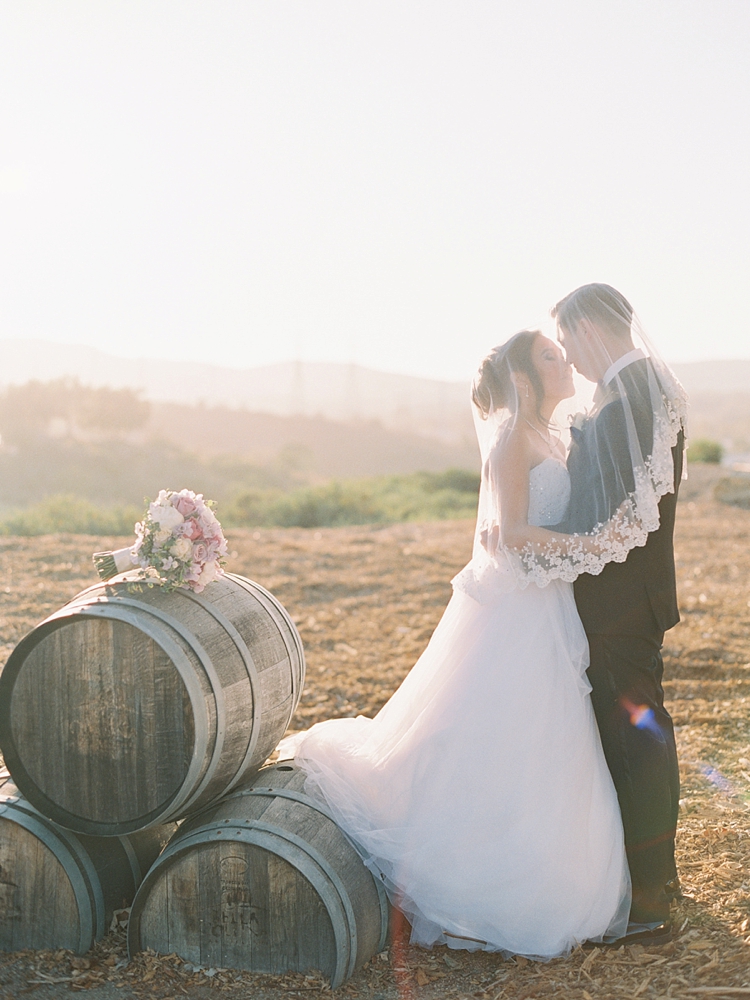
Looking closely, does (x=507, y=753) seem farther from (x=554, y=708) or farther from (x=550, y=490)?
(x=550, y=490)

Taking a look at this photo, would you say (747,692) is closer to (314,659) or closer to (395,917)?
(314,659)

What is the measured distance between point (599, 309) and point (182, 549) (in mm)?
1996

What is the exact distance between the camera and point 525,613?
3.89 metres

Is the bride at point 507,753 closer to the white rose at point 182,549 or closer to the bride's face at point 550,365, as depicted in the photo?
the bride's face at point 550,365

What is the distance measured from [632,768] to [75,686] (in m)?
2.31

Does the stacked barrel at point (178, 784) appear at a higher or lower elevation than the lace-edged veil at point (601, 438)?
lower

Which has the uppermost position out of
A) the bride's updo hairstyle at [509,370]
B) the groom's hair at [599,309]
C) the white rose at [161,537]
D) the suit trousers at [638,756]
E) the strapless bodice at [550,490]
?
the groom's hair at [599,309]

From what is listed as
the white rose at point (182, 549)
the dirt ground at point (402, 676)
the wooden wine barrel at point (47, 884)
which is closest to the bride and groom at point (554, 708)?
the dirt ground at point (402, 676)

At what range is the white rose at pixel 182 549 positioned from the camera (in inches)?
143

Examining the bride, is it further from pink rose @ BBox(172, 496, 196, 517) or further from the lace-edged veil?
pink rose @ BBox(172, 496, 196, 517)

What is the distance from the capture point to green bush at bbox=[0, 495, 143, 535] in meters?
17.8

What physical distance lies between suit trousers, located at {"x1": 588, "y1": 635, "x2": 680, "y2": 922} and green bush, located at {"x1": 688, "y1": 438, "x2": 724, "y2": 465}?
87.1 feet

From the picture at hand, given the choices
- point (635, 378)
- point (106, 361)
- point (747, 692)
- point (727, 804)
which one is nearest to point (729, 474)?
point (747, 692)

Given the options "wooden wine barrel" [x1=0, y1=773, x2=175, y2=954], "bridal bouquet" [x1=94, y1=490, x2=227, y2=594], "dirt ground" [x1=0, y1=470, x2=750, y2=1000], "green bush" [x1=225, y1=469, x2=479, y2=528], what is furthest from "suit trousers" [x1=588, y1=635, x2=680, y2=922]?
"green bush" [x1=225, y1=469, x2=479, y2=528]
